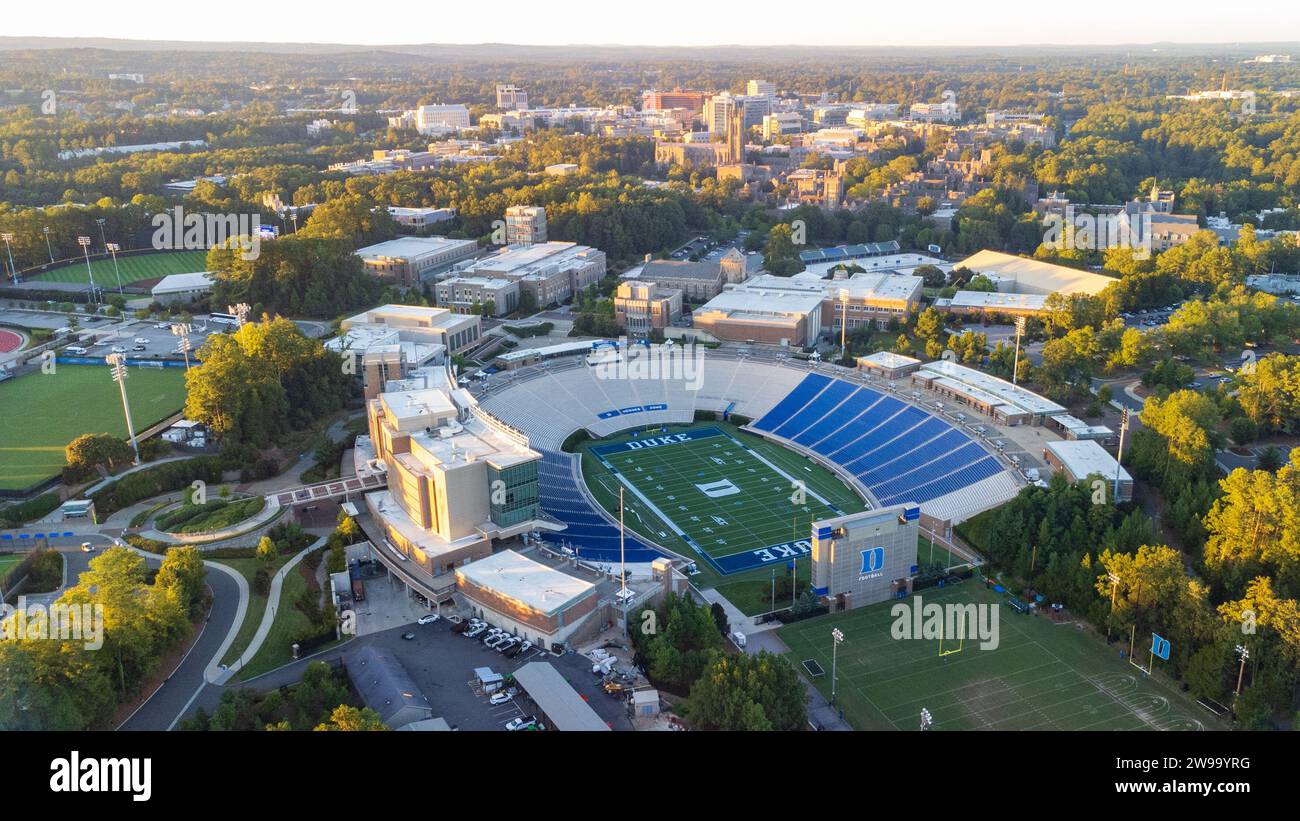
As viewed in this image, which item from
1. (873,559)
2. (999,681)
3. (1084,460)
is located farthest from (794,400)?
(999,681)

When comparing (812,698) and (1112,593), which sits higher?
(1112,593)

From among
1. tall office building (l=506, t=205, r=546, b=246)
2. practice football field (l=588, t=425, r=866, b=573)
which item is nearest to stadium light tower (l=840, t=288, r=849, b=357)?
practice football field (l=588, t=425, r=866, b=573)

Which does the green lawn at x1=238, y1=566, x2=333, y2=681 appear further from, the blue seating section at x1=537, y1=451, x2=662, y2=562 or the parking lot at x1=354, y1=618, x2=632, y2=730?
the blue seating section at x1=537, y1=451, x2=662, y2=562

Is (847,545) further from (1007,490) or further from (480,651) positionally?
(480,651)

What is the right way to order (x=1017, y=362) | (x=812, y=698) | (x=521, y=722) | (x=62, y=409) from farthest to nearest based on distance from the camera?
1. (x=1017, y=362)
2. (x=62, y=409)
3. (x=812, y=698)
4. (x=521, y=722)

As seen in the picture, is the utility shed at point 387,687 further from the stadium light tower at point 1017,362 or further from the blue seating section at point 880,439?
the stadium light tower at point 1017,362

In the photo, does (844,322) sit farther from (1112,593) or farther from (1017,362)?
(1112,593)

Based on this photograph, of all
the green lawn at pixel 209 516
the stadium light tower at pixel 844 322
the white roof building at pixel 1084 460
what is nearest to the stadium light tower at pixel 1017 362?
the white roof building at pixel 1084 460
